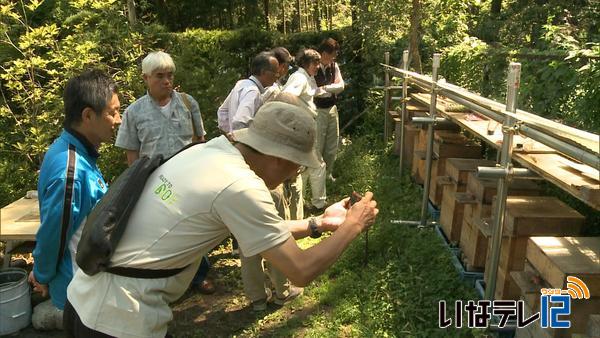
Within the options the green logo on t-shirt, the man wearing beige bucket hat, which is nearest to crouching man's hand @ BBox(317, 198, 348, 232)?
the man wearing beige bucket hat

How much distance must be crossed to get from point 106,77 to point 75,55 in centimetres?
372

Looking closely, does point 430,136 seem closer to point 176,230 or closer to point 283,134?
point 283,134

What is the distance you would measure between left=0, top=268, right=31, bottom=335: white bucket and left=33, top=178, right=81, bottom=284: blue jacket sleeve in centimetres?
194

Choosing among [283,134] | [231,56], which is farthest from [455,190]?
[231,56]

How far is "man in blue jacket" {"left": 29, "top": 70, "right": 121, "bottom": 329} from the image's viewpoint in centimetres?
226

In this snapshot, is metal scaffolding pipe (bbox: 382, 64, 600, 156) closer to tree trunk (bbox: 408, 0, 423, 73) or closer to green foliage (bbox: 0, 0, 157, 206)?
tree trunk (bbox: 408, 0, 423, 73)

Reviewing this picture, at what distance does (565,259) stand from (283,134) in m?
1.60

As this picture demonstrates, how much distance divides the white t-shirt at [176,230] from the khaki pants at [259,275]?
7.00 ft

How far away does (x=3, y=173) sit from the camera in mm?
5984

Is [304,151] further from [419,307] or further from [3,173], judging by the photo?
[3,173]

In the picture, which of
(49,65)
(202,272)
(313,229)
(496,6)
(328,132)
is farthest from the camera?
(496,6)

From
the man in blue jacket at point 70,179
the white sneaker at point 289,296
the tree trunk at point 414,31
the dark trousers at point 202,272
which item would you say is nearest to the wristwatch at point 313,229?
the man in blue jacket at point 70,179

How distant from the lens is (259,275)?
13.1ft

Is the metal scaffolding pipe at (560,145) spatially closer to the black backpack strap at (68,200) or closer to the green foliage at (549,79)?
the green foliage at (549,79)
